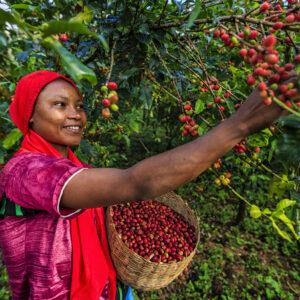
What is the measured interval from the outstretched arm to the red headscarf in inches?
→ 18.8

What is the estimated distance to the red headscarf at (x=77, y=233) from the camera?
1.15m

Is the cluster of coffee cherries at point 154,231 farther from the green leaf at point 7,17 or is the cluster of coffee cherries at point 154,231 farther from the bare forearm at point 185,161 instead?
the green leaf at point 7,17

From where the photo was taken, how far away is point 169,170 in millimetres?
718

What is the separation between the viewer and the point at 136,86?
145 cm

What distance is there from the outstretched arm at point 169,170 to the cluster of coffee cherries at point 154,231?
2.54 feet

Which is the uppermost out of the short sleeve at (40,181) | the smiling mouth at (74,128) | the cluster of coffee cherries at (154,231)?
the smiling mouth at (74,128)

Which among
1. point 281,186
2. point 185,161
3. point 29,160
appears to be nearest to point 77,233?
point 29,160

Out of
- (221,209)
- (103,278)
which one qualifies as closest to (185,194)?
(221,209)

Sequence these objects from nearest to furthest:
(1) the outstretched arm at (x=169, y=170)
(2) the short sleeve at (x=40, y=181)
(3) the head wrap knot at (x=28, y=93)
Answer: (1) the outstretched arm at (x=169, y=170) → (2) the short sleeve at (x=40, y=181) → (3) the head wrap knot at (x=28, y=93)

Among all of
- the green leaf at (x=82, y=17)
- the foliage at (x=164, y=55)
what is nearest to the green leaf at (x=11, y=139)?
the foliage at (x=164, y=55)

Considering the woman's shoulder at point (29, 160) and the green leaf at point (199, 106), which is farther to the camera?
the green leaf at point (199, 106)

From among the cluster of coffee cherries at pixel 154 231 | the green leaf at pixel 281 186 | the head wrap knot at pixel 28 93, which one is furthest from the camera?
the cluster of coffee cherries at pixel 154 231

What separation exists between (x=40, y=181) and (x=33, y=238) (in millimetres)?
472

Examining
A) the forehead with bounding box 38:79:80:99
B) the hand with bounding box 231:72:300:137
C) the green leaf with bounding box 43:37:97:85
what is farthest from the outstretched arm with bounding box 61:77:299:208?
the forehead with bounding box 38:79:80:99
